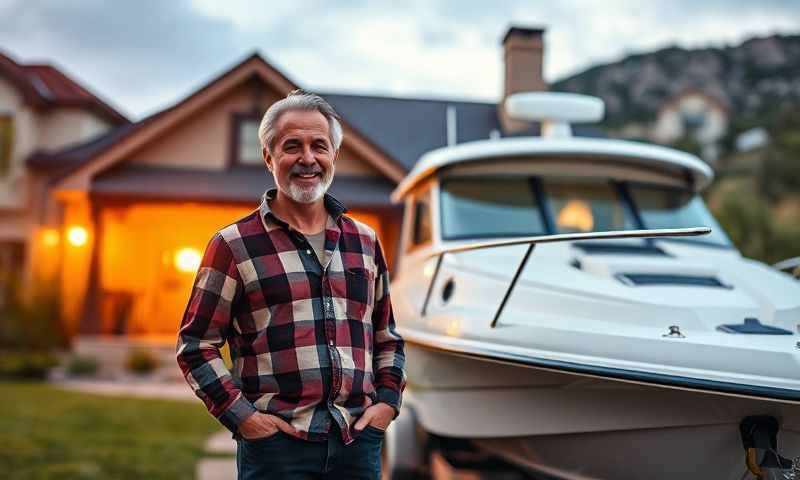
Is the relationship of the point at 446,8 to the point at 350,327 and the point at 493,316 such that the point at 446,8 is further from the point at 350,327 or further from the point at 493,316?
the point at 350,327

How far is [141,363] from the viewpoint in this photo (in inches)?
468

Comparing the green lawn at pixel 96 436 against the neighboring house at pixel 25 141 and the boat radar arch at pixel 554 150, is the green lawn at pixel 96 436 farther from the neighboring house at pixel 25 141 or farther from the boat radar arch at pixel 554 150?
the neighboring house at pixel 25 141

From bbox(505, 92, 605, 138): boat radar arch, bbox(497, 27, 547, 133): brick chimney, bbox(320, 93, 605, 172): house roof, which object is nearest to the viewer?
bbox(505, 92, 605, 138): boat radar arch

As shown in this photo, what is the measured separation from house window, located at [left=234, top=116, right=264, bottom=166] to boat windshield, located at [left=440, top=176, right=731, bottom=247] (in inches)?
351

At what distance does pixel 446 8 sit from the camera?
12164 millimetres

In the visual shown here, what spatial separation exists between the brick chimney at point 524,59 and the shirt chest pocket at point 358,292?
374 inches

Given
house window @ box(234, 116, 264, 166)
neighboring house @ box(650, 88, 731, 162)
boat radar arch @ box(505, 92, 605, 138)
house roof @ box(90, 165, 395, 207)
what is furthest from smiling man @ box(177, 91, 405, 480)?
neighboring house @ box(650, 88, 731, 162)

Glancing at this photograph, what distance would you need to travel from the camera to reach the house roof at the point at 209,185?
12.3m

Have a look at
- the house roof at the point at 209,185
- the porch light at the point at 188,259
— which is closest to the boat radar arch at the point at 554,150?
the house roof at the point at 209,185

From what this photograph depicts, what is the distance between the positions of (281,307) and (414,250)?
3298 mm

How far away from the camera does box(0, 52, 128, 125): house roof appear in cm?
1448

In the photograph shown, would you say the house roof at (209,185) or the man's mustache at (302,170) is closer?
the man's mustache at (302,170)

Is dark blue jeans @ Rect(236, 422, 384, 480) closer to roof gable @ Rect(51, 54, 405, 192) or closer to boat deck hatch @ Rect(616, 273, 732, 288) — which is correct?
boat deck hatch @ Rect(616, 273, 732, 288)

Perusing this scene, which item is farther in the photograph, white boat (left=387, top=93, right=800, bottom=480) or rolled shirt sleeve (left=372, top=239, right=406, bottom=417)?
white boat (left=387, top=93, right=800, bottom=480)
